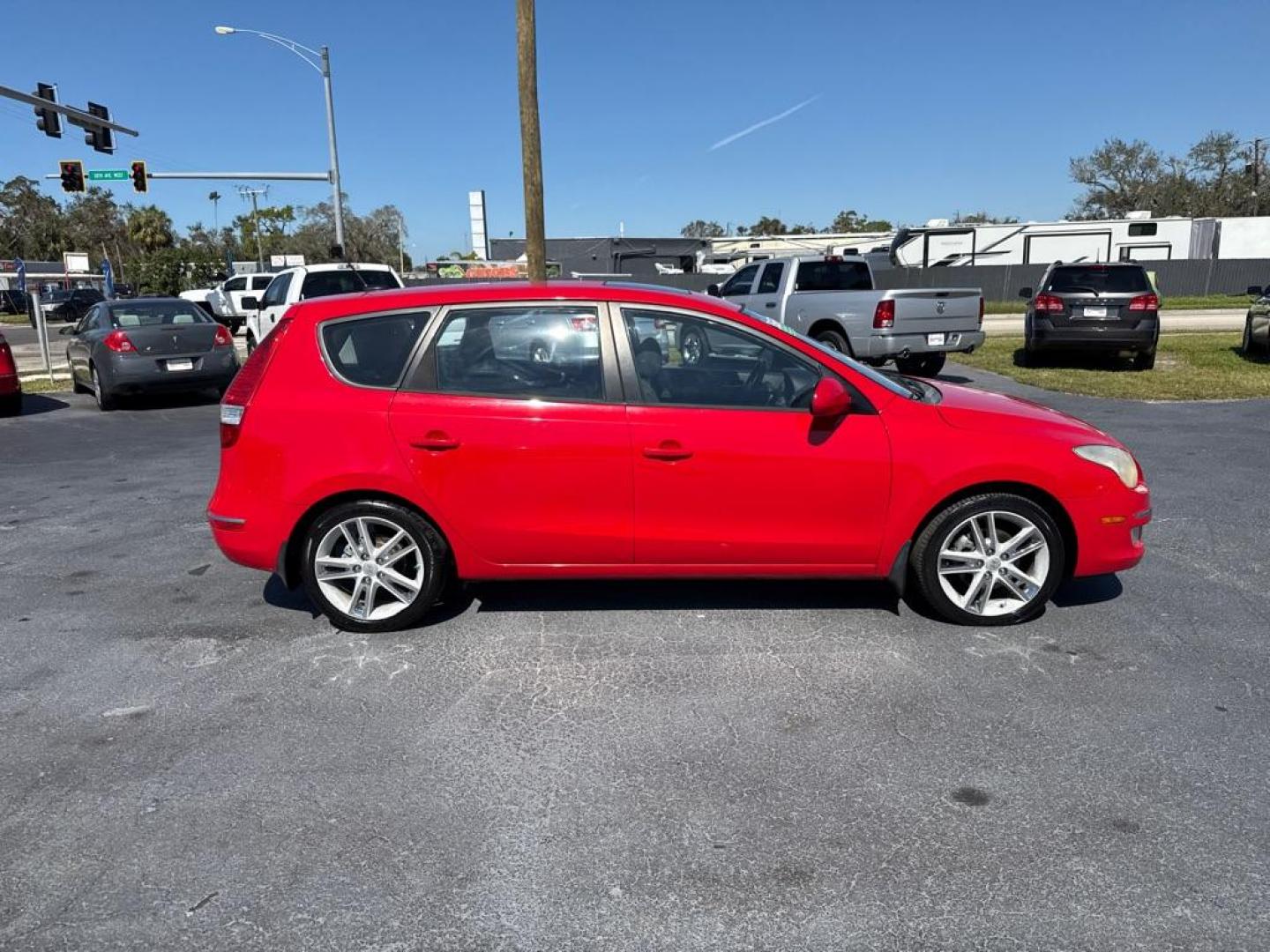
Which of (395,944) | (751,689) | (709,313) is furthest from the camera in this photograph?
(709,313)

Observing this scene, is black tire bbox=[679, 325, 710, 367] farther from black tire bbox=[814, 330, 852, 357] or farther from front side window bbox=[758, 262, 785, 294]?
front side window bbox=[758, 262, 785, 294]

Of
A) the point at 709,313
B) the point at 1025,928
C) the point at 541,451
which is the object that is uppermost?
the point at 709,313

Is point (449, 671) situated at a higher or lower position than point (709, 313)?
lower

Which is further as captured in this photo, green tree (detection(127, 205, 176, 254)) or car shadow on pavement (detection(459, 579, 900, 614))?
green tree (detection(127, 205, 176, 254))

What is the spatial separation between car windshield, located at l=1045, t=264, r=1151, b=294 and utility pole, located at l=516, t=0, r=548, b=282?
8285mm

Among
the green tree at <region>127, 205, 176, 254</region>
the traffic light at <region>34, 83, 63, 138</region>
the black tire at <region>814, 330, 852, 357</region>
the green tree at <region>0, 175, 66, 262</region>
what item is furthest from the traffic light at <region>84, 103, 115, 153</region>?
the green tree at <region>0, 175, 66, 262</region>

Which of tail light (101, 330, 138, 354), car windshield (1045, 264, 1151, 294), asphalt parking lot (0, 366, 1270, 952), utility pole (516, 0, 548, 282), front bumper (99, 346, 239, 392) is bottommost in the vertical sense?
asphalt parking lot (0, 366, 1270, 952)

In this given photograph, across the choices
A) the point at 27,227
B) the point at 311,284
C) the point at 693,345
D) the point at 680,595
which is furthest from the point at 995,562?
the point at 27,227

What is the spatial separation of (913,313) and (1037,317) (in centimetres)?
346

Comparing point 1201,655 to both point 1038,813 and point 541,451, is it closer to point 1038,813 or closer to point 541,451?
point 1038,813

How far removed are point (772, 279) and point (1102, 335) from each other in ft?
17.4

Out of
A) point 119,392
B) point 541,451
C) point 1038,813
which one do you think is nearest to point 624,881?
point 1038,813

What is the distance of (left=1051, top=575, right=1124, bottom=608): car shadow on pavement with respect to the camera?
16.0ft

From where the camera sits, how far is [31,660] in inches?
171
